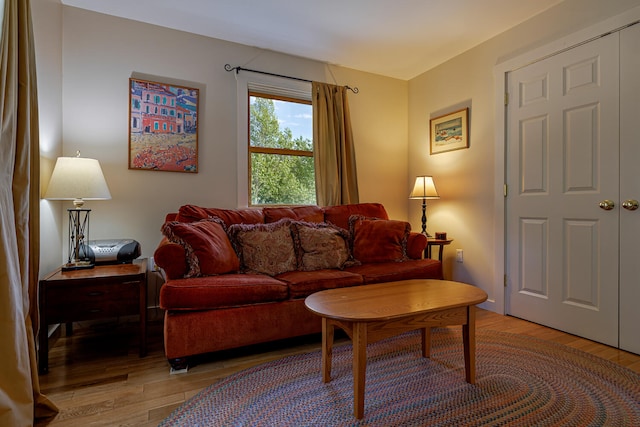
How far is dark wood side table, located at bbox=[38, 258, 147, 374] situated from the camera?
5.94ft

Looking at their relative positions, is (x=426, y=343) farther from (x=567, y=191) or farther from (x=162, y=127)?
(x=162, y=127)

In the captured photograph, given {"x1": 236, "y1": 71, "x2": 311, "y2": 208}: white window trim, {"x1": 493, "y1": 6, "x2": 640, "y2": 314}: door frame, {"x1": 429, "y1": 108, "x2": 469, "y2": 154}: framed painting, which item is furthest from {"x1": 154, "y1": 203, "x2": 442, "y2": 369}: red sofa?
{"x1": 429, "y1": 108, "x2": 469, "y2": 154}: framed painting

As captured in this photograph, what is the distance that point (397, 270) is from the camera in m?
2.46

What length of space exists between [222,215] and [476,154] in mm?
2360

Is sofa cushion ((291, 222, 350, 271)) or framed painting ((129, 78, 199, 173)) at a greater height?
framed painting ((129, 78, 199, 173))

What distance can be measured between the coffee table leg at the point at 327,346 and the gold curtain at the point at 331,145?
5.75 ft

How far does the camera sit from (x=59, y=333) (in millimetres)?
2322

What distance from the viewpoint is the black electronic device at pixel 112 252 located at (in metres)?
2.21

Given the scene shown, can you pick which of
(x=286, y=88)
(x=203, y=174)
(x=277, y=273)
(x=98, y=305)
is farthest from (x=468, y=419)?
(x=286, y=88)

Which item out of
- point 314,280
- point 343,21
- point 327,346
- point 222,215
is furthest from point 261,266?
point 343,21

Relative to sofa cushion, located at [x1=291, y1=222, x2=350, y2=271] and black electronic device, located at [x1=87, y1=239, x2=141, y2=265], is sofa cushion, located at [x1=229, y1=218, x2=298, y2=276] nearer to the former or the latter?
sofa cushion, located at [x1=291, y1=222, x2=350, y2=271]

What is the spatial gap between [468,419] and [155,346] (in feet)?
6.21

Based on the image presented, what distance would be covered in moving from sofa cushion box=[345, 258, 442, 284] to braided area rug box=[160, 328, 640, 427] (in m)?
0.50

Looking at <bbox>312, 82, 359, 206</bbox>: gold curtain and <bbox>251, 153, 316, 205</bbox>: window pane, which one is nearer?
<bbox>251, 153, 316, 205</bbox>: window pane
